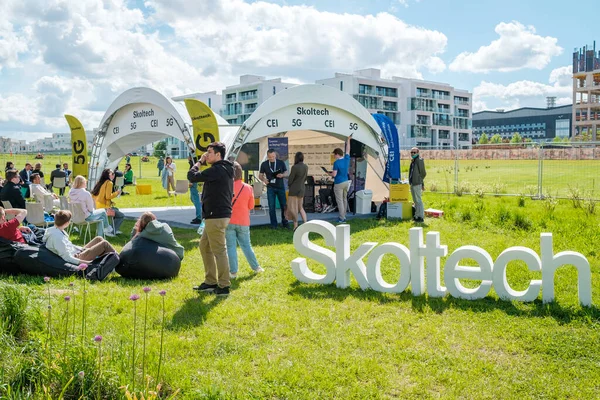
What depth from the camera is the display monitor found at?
57.0 feet

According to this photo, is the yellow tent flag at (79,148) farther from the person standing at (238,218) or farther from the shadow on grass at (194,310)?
the shadow on grass at (194,310)

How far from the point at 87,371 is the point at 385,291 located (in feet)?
13.0

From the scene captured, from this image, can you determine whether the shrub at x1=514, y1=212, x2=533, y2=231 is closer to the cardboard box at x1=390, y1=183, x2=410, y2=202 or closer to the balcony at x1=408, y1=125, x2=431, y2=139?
the cardboard box at x1=390, y1=183, x2=410, y2=202

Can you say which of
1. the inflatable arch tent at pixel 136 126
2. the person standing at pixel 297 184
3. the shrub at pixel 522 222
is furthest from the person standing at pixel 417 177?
the inflatable arch tent at pixel 136 126

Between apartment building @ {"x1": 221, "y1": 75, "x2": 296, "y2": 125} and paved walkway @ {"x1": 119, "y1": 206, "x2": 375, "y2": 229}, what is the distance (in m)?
58.3

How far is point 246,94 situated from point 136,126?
213 ft

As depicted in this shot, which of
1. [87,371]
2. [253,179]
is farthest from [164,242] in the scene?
[253,179]

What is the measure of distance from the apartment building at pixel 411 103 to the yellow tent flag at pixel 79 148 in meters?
55.7

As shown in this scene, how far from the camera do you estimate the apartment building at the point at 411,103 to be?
73562 mm

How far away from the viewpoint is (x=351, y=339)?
555cm

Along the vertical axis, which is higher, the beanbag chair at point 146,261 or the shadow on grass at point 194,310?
the beanbag chair at point 146,261

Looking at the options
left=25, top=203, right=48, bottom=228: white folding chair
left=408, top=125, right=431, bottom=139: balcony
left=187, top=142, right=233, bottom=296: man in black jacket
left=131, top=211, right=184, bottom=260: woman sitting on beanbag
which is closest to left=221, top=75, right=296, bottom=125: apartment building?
left=408, top=125, right=431, bottom=139: balcony

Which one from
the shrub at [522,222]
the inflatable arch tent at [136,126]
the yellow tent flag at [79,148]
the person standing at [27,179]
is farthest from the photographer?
the person standing at [27,179]

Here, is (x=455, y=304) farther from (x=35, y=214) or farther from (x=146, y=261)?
(x=35, y=214)
